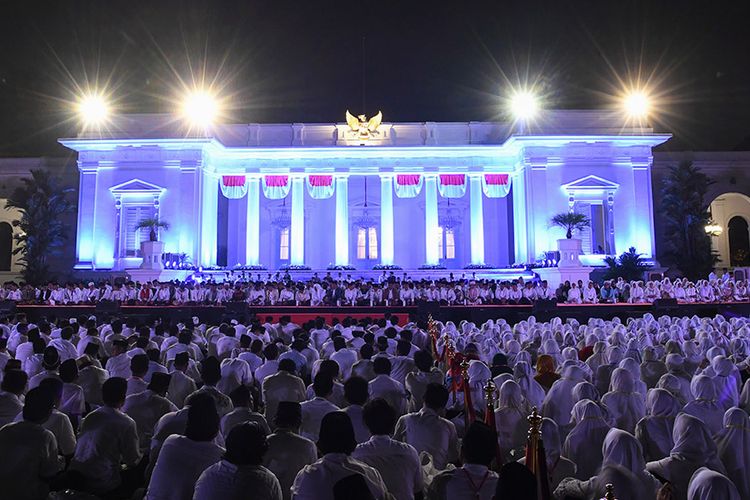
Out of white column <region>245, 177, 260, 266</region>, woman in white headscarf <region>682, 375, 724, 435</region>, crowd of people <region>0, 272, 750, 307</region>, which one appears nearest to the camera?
woman in white headscarf <region>682, 375, 724, 435</region>

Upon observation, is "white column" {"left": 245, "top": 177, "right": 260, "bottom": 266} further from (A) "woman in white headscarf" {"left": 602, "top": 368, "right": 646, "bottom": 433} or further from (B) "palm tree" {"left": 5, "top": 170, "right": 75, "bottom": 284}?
(A) "woman in white headscarf" {"left": 602, "top": 368, "right": 646, "bottom": 433}

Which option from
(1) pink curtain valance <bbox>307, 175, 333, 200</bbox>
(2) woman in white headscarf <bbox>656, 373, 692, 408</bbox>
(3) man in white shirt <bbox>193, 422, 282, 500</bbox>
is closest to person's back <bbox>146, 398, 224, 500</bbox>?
(3) man in white shirt <bbox>193, 422, 282, 500</bbox>

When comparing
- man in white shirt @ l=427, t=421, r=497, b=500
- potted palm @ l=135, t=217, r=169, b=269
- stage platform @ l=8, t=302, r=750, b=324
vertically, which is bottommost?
man in white shirt @ l=427, t=421, r=497, b=500

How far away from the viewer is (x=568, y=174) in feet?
114

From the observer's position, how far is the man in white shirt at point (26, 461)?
4406 millimetres

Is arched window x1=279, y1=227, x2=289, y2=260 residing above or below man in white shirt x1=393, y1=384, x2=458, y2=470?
above

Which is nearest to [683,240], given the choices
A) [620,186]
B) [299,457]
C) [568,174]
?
[620,186]

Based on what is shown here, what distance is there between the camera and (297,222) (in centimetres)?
3516

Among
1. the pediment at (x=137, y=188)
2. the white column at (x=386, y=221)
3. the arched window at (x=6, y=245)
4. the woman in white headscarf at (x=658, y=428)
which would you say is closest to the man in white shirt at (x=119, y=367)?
the woman in white headscarf at (x=658, y=428)

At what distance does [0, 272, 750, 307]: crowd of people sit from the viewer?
85.1 ft

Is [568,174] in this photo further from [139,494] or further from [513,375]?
[139,494]

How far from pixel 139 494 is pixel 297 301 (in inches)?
844

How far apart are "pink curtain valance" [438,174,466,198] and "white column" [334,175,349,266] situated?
6.01 m

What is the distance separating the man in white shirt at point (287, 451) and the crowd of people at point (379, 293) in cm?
2107
